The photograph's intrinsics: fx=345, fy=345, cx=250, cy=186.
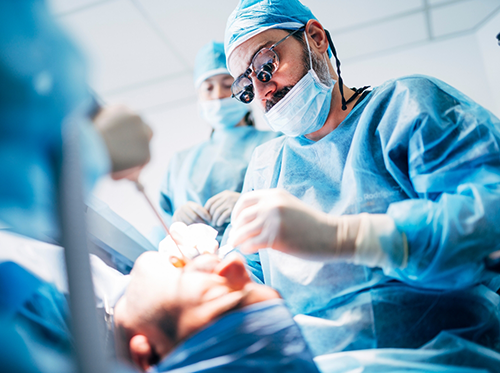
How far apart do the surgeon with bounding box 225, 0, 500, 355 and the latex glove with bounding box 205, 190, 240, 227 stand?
578 mm

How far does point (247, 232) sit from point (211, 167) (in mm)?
1287

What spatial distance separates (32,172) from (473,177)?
3.26 ft

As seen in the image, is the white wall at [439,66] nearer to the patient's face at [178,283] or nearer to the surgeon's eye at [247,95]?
the surgeon's eye at [247,95]

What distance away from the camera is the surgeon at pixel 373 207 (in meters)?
0.86

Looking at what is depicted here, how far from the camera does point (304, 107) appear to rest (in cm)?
129

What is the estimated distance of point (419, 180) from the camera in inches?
37.9

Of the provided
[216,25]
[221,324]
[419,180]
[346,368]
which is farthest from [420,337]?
[216,25]

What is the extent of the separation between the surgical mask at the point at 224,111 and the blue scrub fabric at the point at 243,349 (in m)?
1.71

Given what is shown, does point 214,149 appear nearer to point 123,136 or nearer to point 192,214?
point 192,214

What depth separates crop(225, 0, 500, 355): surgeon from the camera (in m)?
0.86

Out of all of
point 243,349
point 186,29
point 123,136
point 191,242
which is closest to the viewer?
point 123,136

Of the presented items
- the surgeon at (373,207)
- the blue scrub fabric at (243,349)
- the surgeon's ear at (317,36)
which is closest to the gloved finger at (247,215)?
the surgeon at (373,207)

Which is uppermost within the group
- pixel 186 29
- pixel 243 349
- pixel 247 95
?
pixel 186 29

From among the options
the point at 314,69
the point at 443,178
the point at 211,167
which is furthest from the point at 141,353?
the point at 211,167
